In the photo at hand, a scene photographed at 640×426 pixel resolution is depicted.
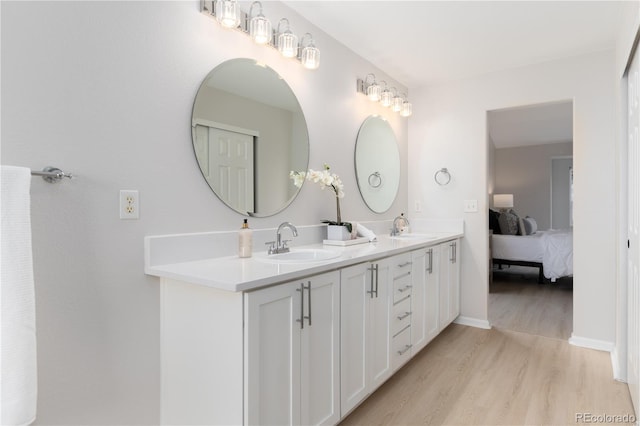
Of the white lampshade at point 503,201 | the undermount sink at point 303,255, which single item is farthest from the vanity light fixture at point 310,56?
the white lampshade at point 503,201

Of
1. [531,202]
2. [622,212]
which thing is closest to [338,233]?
[622,212]

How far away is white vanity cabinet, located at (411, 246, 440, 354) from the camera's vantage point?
252 cm

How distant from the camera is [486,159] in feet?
11.1

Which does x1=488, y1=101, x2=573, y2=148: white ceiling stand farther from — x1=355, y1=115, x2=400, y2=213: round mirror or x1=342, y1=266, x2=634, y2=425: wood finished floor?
x1=342, y1=266, x2=634, y2=425: wood finished floor

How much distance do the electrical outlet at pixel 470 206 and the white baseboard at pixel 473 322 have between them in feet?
3.33

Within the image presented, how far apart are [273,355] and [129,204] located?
829 millimetres

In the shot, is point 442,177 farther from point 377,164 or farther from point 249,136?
point 249,136

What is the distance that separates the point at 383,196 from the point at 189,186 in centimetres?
200

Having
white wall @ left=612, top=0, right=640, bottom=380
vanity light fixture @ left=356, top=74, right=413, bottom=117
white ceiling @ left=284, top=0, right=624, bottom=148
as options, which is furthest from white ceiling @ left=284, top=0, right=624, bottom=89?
white wall @ left=612, top=0, right=640, bottom=380

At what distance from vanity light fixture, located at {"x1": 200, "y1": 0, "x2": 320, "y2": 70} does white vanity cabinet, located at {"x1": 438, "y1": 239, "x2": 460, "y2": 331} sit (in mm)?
1789

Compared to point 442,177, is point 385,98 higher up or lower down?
higher up

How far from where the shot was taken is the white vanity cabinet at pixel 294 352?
4.25 feet

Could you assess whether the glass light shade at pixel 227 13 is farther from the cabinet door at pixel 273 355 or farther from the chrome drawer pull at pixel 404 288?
the chrome drawer pull at pixel 404 288

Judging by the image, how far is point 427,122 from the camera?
3707 millimetres
